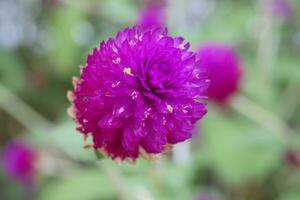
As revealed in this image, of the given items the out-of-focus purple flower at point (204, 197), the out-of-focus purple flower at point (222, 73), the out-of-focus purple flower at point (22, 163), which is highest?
the out-of-focus purple flower at point (22, 163)

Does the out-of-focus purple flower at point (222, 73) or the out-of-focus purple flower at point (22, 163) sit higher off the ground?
the out-of-focus purple flower at point (22, 163)

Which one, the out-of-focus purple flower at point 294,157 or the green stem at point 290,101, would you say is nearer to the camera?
the out-of-focus purple flower at point 294,157

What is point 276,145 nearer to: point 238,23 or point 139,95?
point 238,23

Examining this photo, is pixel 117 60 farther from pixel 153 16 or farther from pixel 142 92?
pixel 153 16

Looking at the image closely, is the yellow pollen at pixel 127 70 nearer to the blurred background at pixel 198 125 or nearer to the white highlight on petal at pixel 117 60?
the white highlight on petal at pixel 117 60

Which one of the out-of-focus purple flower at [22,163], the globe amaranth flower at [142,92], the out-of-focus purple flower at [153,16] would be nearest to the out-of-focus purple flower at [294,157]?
the out-of-focus purple flower at [153,16]

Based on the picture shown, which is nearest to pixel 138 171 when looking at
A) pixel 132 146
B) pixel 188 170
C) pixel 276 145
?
pixel 188 170

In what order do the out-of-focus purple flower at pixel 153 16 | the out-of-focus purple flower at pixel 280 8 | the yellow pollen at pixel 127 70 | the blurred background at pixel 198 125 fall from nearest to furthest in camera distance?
1. the yellow pollen at pixel 127 70
2. the blurred background at pixel 198 125
3. the out-of-focus purple flower at pixel 153 16
4. the out-of-focus purple flower at pixel 280 8

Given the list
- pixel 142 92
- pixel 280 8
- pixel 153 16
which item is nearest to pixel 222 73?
pixel 153 16
